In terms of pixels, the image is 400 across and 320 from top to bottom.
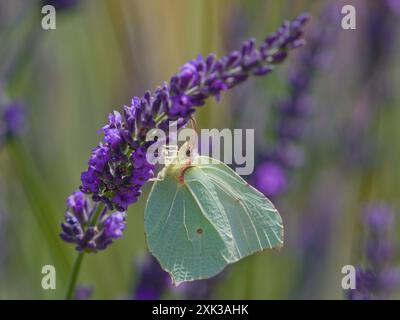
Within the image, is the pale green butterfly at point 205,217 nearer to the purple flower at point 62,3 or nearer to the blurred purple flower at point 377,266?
the blurred purple flower at point 377,266

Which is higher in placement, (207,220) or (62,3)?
(62,3)

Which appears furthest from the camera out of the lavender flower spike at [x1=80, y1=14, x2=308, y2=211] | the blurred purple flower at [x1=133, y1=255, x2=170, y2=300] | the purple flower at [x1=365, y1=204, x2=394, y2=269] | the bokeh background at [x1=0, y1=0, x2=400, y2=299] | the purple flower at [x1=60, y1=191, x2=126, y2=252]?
the bokeh background at [x1=0, y1=0, x2=400, y2=299]

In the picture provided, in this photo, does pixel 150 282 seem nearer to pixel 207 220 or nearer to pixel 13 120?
pixel 207 220

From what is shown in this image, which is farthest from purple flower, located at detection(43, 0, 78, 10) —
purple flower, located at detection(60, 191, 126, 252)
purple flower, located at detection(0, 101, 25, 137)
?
purple flower, located at detection(60, 191, 126, 252)

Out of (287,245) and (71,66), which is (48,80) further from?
(287,245)

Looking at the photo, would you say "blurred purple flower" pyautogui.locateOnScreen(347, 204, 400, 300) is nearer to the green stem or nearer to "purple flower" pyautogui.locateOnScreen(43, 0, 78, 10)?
the green stem

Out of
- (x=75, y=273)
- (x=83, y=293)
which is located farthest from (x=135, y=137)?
(x=83, y=293)
